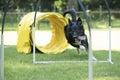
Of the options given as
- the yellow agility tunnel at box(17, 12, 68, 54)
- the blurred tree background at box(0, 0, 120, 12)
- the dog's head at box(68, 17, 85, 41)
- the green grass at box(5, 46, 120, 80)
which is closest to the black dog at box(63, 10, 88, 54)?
the dog's head at box(68, 17, 85, 41)

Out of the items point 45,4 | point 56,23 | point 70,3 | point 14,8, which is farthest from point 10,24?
point 56,23

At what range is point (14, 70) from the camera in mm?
9531

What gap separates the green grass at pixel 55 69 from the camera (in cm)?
856

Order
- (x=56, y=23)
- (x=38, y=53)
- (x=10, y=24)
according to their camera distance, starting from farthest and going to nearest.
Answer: (x=10, y=24)
(x=56, y=23)
(x=38, y=53)

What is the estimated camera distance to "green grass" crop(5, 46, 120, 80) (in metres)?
8.56

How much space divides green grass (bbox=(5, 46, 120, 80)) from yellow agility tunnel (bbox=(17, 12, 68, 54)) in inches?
40.4

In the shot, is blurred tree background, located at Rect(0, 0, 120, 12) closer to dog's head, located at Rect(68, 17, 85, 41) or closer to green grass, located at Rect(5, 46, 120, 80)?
green grass, located at Rect(5, 46, 120, 80)

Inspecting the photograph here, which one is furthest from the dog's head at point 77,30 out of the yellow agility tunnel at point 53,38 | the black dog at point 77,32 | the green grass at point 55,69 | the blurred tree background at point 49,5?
the blurred tree background at point 49,5

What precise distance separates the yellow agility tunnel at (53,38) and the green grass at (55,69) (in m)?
1.03

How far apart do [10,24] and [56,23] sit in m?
17.5

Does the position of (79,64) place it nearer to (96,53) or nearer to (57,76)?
(57,76)

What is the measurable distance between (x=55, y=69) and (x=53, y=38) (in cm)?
501

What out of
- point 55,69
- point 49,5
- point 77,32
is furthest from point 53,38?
point 49,5

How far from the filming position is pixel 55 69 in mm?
9742
